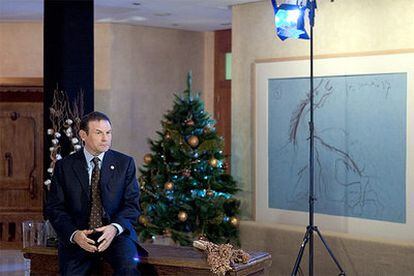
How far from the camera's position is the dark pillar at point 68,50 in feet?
23.1

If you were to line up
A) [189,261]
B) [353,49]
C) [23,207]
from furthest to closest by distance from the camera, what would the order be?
[23,207], [353,49], [189,261]

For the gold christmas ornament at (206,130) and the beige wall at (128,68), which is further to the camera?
the beige wall at (128,68)

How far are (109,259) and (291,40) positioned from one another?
3313 millimetres

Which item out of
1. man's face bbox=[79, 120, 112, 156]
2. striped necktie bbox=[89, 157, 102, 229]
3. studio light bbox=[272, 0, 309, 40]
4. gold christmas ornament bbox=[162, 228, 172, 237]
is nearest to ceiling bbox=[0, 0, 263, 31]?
studio light bbox=[272, 0, 309, 40]

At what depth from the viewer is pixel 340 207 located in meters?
6.86

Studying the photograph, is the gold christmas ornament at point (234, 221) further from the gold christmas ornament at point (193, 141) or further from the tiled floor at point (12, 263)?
the tiled floor at point (12, 263)

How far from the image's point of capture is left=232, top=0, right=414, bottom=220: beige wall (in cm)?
645

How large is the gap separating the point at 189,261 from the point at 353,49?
9.57 ft

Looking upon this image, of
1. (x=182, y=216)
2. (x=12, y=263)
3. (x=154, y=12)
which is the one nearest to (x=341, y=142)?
(x=182, y=216)

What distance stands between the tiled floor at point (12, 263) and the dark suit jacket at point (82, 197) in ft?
10.1

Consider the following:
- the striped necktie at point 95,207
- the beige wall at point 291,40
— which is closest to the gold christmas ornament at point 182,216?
the beige wall at point 291,40

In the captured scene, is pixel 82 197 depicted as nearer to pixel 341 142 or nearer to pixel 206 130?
pixel 341 142

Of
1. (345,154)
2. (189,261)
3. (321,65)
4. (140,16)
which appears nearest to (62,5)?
(140,16)

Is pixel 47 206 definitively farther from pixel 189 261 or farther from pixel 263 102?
Result: pixel 263 102
